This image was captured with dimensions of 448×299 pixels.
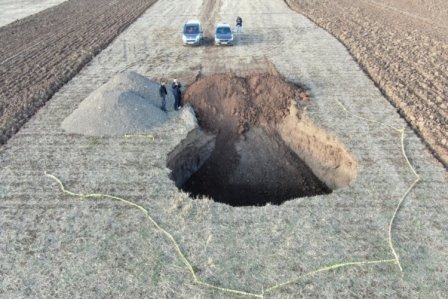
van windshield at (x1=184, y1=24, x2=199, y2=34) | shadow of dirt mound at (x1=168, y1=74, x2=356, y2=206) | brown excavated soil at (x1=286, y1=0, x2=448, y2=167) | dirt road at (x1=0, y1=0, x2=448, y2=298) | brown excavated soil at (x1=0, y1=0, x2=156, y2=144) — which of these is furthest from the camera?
van windshield at (x1=184, y1=24, x2=199, y2=34)

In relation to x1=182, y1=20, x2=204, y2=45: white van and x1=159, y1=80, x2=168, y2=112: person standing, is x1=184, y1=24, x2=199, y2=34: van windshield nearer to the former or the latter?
x1=182, y1=20, x2=204, y2=45: white van

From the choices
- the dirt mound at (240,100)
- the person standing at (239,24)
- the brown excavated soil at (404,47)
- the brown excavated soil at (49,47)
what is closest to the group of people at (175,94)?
the dirt mound at (240,100)

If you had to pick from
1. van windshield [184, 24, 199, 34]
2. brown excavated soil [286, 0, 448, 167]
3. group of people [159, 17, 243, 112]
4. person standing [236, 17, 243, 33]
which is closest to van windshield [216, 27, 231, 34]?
van windshield [184, 24, 199, 34]

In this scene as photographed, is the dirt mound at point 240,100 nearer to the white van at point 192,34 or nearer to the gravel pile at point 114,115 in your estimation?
the gravel pile at point 114,115

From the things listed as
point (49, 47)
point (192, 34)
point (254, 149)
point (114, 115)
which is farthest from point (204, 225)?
point (49, 47)

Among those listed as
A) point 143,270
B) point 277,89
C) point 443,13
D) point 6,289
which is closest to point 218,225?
point 143,270

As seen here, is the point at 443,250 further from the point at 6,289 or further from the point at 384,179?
the point at 6,289

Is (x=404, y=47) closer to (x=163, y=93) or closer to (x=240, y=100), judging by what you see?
(x=240, y=100)
